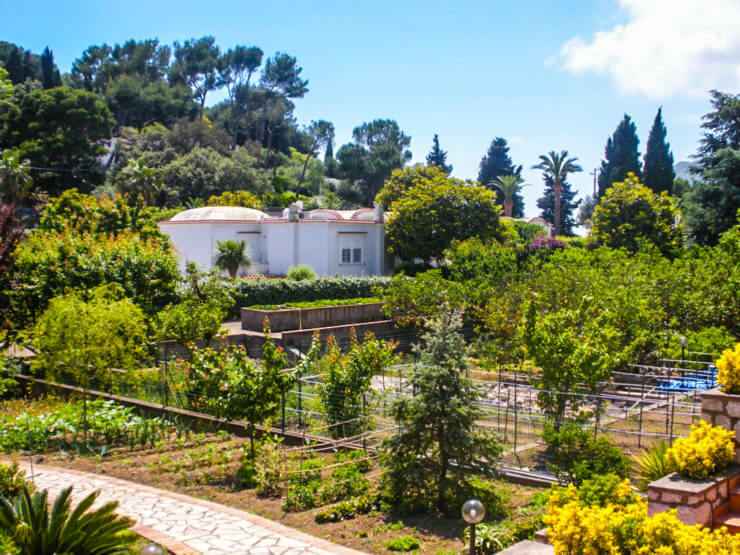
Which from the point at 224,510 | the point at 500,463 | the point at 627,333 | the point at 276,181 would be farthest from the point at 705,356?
the point at 276,181

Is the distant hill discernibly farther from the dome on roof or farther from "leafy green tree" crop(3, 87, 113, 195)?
"leafy green tree" crop(3, 87, 113, 195)

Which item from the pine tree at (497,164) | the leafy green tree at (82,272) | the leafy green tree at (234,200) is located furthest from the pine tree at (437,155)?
the leafy green tree at (82,272)

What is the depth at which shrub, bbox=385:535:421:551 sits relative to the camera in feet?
22.0

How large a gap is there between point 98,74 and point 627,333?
7492 centimetres

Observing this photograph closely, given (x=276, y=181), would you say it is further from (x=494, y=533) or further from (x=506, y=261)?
(x=494, y=533)

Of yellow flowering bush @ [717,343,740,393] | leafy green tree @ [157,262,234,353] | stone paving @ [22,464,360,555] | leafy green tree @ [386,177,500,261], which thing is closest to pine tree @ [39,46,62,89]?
leafy green tree @ [386,177,500,261]

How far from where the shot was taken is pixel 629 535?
180 inches

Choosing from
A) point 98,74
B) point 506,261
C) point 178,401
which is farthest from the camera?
point 98,74

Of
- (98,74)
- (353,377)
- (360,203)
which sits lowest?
(353,377)

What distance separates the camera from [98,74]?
2960 inches

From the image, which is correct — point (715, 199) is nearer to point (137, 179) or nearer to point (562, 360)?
point (562, 360)

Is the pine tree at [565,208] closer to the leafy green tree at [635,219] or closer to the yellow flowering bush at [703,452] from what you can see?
the leafy green tree at [635,219]

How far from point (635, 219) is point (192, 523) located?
28648mm

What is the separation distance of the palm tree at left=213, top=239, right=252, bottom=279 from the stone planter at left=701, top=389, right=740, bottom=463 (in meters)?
25.7
